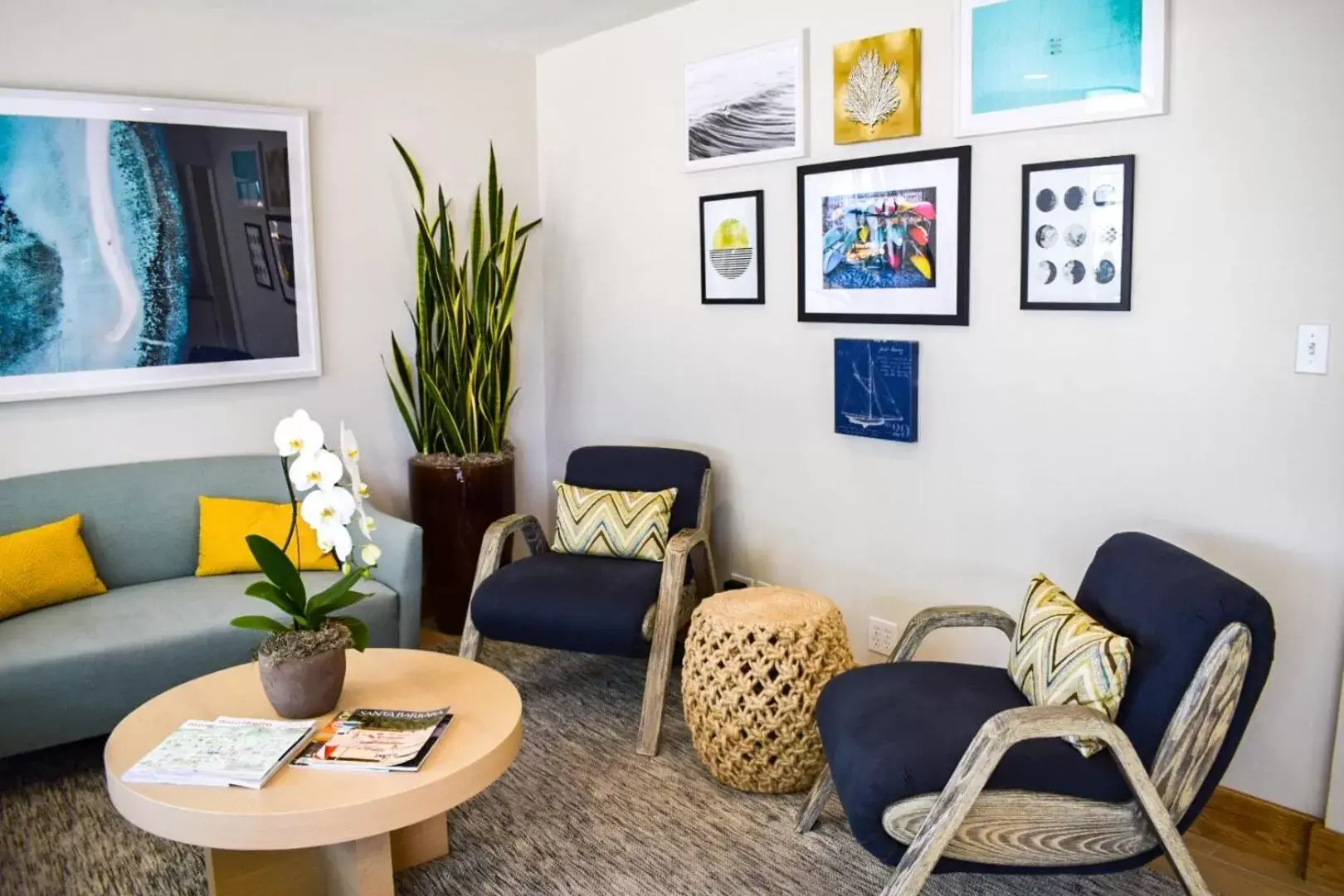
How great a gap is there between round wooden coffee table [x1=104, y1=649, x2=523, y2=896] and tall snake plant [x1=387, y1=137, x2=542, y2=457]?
1.46 meters

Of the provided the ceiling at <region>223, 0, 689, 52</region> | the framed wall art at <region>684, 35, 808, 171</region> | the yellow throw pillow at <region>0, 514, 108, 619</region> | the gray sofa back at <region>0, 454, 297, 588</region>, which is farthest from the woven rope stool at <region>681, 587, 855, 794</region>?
the ceiling at <region>223, 0, 689, 52</region>

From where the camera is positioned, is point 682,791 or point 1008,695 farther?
point 682,791

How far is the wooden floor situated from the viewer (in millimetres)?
2408

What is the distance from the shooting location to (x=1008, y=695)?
234 cm

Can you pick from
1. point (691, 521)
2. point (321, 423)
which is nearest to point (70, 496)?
point (321, 423)

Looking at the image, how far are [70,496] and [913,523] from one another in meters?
2.67

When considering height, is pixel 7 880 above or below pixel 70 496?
below

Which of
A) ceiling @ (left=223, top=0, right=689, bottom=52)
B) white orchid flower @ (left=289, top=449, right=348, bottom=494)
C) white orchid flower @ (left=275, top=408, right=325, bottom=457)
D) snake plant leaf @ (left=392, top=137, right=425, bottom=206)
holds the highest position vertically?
ceiling @ (left=223, top=0, right=689, bottom=52)

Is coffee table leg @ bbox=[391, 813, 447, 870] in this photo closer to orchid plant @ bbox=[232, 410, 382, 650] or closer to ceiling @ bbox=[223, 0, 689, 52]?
orchid plant @ bbox=[232, 410, 382, 650]

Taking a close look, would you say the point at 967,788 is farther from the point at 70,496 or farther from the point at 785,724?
the point at 70,496

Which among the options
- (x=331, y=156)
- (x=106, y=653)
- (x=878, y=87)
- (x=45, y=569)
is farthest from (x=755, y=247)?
(x=45, y=569)

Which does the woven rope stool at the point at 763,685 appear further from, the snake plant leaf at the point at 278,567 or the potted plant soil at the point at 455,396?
the potted plant soil at the point at 455,396

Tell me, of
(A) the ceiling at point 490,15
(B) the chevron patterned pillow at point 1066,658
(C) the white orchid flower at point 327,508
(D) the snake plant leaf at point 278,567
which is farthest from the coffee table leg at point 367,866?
(A) the ceiling at point 490,15

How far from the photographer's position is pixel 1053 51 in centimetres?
270
